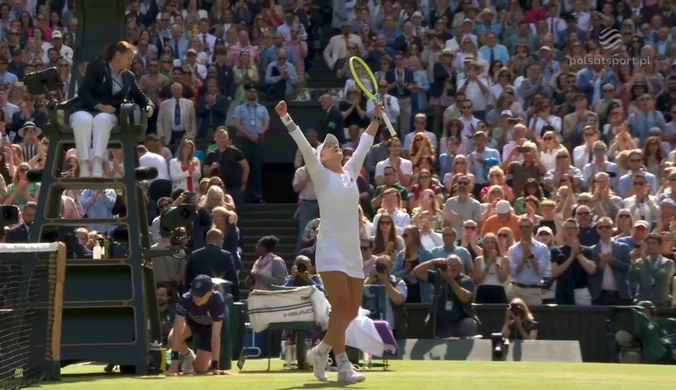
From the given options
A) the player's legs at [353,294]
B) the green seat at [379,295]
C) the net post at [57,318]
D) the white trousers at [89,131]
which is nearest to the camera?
the player's legs at [353,294]

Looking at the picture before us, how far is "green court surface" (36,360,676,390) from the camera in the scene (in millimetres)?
12164

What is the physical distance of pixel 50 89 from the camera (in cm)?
1419

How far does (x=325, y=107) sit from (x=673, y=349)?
28.1ft

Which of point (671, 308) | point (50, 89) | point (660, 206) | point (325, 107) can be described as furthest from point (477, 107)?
point (50, 89)

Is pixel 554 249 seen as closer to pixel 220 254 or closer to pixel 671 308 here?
pixel 671 308

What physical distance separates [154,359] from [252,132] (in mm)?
10375

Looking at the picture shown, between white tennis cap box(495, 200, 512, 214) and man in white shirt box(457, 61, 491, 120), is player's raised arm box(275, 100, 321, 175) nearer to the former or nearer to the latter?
white tennis cap box(495, 200, 512, 214)

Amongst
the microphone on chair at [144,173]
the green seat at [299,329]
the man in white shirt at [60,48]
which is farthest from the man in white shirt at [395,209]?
the man in white shirt at [60,48]

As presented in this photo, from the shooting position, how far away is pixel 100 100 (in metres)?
14.5

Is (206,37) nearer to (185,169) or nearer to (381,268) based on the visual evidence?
(185,169)

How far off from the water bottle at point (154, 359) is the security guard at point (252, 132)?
10.0 m

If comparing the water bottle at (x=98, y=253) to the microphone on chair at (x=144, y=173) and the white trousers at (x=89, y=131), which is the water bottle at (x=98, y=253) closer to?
the microphone on chair at (x=144, y=173)

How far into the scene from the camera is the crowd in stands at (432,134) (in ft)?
63.5

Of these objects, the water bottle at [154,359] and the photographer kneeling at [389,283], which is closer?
the water bottle at [154,359]
